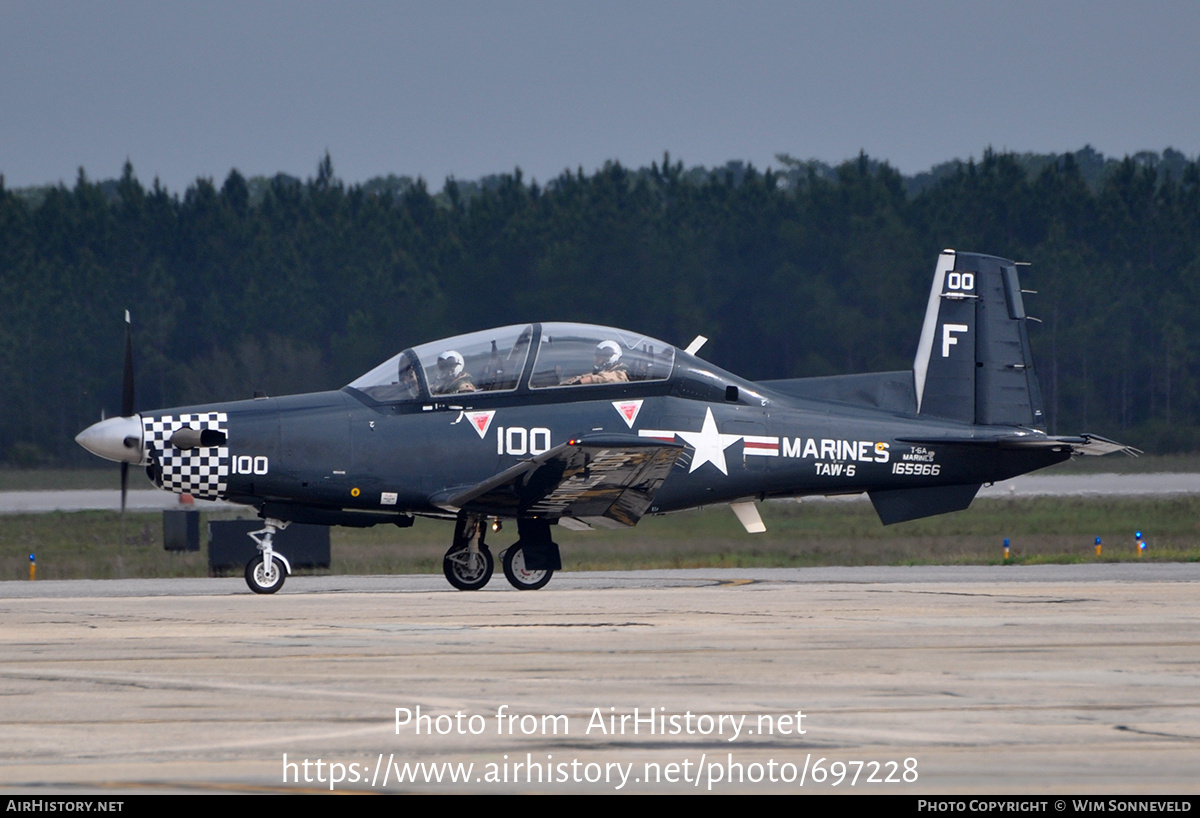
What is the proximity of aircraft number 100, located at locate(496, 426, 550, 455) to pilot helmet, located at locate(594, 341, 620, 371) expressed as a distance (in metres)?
0.80

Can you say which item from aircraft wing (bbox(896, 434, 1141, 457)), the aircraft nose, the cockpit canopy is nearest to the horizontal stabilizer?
aircraft wing (bbox(896, 434, 1141, 457))

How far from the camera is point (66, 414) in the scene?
47344 millimetres

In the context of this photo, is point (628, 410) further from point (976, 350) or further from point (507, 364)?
point (976, 350)

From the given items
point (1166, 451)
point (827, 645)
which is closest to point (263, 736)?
point (827, 645)

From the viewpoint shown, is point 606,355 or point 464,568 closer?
point 606,355

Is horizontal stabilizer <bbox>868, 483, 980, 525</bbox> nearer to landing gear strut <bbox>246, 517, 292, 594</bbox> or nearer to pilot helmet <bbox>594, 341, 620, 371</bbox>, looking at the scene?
pilot helmet <bbox>594, 341, 620, 371</bbox>

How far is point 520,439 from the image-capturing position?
40.0 feet

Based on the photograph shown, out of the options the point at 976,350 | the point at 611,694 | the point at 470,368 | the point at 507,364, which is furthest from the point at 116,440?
the point at 976,350

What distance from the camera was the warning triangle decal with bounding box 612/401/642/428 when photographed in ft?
40.3

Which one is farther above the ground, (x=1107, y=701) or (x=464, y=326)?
(x=464, y=326)

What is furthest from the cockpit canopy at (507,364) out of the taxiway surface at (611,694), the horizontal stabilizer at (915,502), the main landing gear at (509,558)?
the horizontal stabilizer at (915,502)

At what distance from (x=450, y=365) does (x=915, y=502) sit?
16.1 feet
